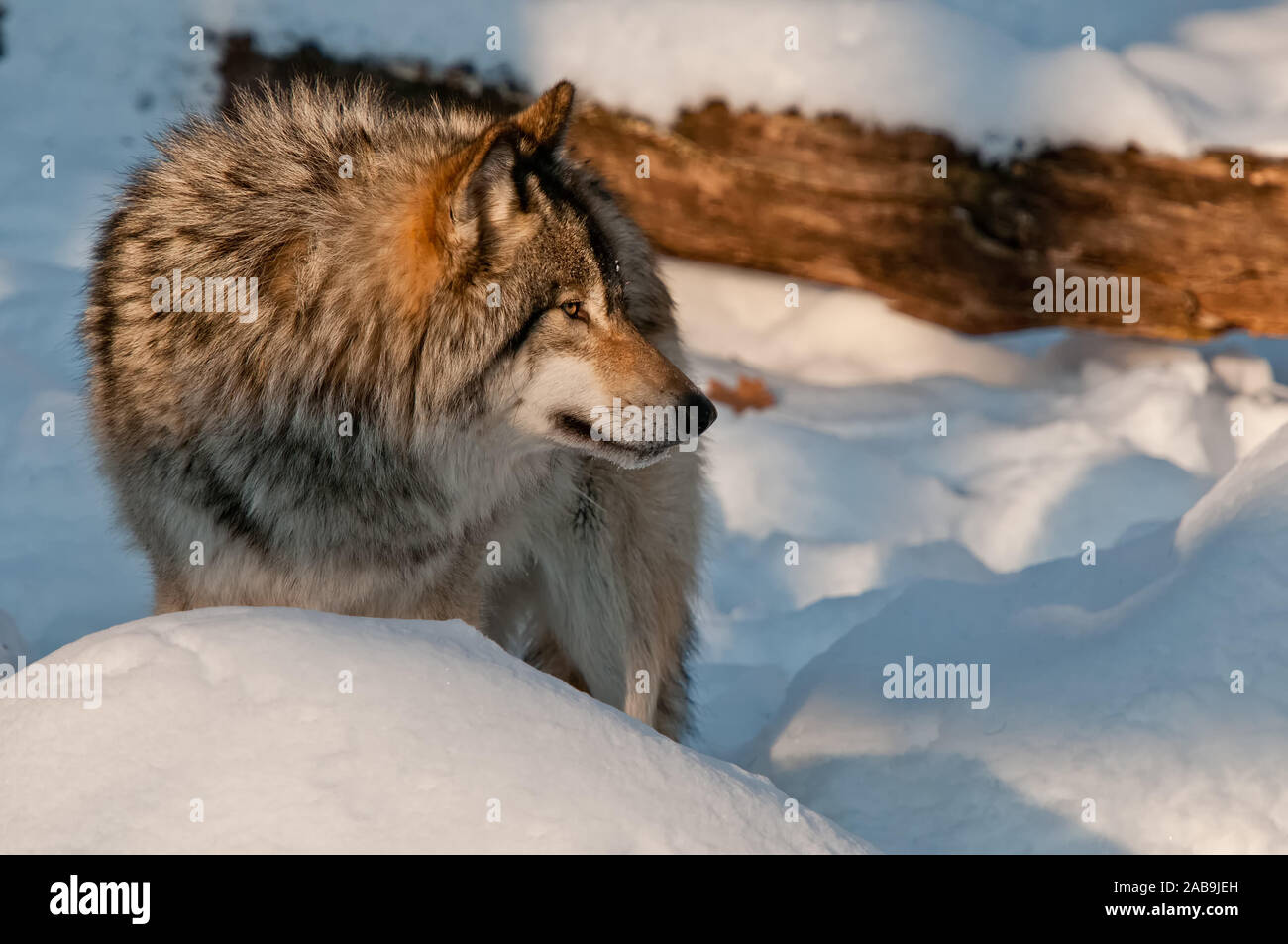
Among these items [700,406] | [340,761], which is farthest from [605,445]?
[340,761]

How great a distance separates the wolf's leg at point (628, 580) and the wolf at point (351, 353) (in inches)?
17.1

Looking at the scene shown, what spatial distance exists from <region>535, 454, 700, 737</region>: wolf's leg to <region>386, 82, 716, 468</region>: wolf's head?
65cm

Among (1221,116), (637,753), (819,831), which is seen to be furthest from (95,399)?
(1221,116)

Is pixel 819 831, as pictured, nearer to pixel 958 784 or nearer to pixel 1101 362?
pixel 958 784

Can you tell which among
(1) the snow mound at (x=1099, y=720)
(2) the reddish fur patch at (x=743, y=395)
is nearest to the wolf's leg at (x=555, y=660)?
(1) the snow mound at (x=1099, y=720)

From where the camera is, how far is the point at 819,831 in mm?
2027

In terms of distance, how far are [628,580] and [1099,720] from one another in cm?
135

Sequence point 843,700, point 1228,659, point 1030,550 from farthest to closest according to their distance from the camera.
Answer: point 1030,550 < point 843,700 < point 1228,659

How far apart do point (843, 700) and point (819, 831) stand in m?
1.41

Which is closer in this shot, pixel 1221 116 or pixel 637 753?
pixel 637 753

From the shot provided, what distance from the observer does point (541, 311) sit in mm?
2629

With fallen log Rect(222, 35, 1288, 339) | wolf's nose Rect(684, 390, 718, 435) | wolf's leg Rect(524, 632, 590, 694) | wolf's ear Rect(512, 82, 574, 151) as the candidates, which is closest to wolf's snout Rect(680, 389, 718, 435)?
wolf's nose Rect(684, 390, 718, 435)

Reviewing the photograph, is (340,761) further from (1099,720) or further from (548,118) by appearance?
(1099,720)

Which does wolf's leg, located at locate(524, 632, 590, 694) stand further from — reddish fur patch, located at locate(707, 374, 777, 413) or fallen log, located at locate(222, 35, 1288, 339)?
reddish fur patch, located at locate(707, 374, 777, 413)
